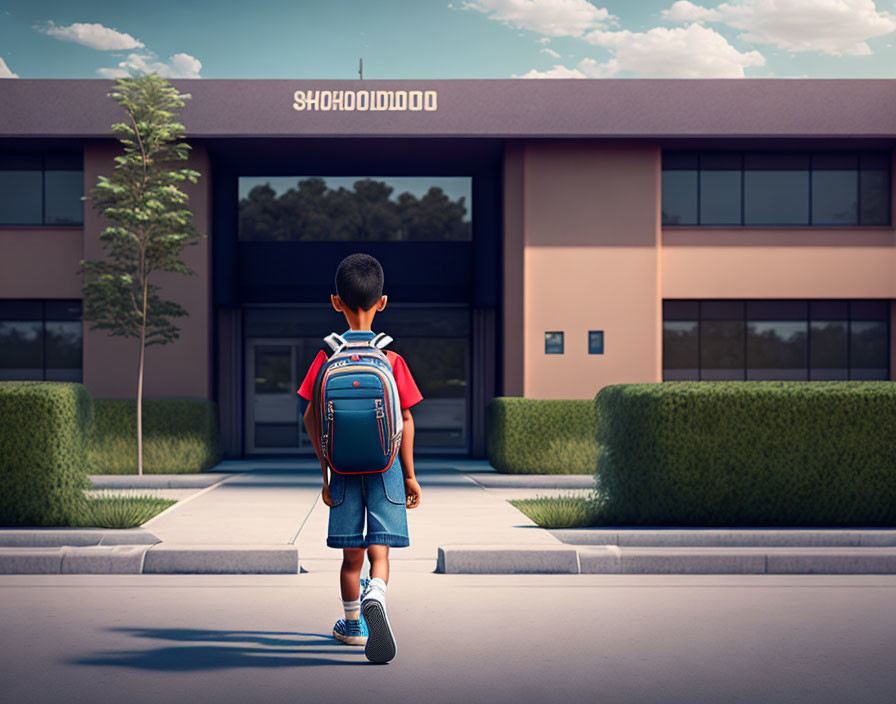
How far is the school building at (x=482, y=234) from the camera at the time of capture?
20.6 m

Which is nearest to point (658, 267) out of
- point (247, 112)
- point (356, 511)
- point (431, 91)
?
point (431, 91)

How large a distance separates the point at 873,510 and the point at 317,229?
15.2m

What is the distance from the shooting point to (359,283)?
604 cm

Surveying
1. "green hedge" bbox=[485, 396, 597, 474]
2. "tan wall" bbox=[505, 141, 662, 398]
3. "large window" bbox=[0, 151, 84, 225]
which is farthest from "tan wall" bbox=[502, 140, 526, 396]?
"large window" bbox=[0, 151, 84, 225]

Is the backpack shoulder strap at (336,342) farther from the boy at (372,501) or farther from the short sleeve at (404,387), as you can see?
the short sleeve at (404,387)

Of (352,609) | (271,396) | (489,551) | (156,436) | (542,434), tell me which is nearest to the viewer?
(352,609)

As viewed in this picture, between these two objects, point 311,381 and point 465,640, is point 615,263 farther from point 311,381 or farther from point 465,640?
point 311,381

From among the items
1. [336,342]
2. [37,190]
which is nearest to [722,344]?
[37,190]

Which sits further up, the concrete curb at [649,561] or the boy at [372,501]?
the boy at [372,501]

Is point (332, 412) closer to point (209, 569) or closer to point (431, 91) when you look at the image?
point (209, 569)

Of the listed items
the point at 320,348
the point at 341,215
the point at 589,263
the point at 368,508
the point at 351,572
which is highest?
the point at 341,215

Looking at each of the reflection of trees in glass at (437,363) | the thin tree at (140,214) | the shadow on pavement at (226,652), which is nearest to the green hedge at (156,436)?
the thin tree at (140,214)

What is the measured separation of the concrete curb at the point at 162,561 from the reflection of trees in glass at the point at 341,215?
1453 cm

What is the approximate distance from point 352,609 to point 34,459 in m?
5.41
